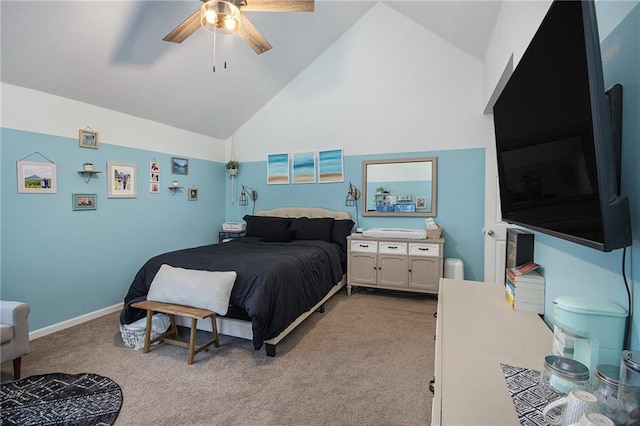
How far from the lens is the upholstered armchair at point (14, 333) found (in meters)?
2.04

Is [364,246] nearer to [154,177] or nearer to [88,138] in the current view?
[154,177]

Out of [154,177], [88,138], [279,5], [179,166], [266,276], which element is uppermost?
[279,5]

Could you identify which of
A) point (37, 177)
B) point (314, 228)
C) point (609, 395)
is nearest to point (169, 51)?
point (37, 177)

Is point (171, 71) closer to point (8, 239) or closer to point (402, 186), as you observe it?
point (8, 239)

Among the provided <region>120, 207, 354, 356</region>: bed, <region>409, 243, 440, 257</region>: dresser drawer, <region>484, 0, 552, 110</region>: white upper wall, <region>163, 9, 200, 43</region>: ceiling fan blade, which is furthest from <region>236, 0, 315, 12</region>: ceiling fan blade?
<region>409, 243, 440, 257</region>: dresser drawer

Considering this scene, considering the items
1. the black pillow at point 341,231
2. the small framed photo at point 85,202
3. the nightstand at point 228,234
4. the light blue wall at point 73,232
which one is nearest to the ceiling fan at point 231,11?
the light blue wall at point 73,232

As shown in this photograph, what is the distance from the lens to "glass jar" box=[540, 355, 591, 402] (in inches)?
32.8

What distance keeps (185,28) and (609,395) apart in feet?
10.0

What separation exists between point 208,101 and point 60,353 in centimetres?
329

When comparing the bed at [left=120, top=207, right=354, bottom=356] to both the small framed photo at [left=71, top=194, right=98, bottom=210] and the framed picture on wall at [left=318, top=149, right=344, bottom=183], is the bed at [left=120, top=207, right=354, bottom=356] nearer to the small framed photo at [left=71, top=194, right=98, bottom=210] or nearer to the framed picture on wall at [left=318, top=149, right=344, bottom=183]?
the framed picture on wall at [left=318, top=149, right=344, bottom=183]

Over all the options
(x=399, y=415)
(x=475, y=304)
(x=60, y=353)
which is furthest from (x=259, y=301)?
(x=60, y=353)

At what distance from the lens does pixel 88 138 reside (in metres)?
3.31

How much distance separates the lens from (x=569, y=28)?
0.84 meters

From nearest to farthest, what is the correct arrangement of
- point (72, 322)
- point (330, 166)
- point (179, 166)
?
point (72, 322)
point (179, 166)
point (330, 166)
